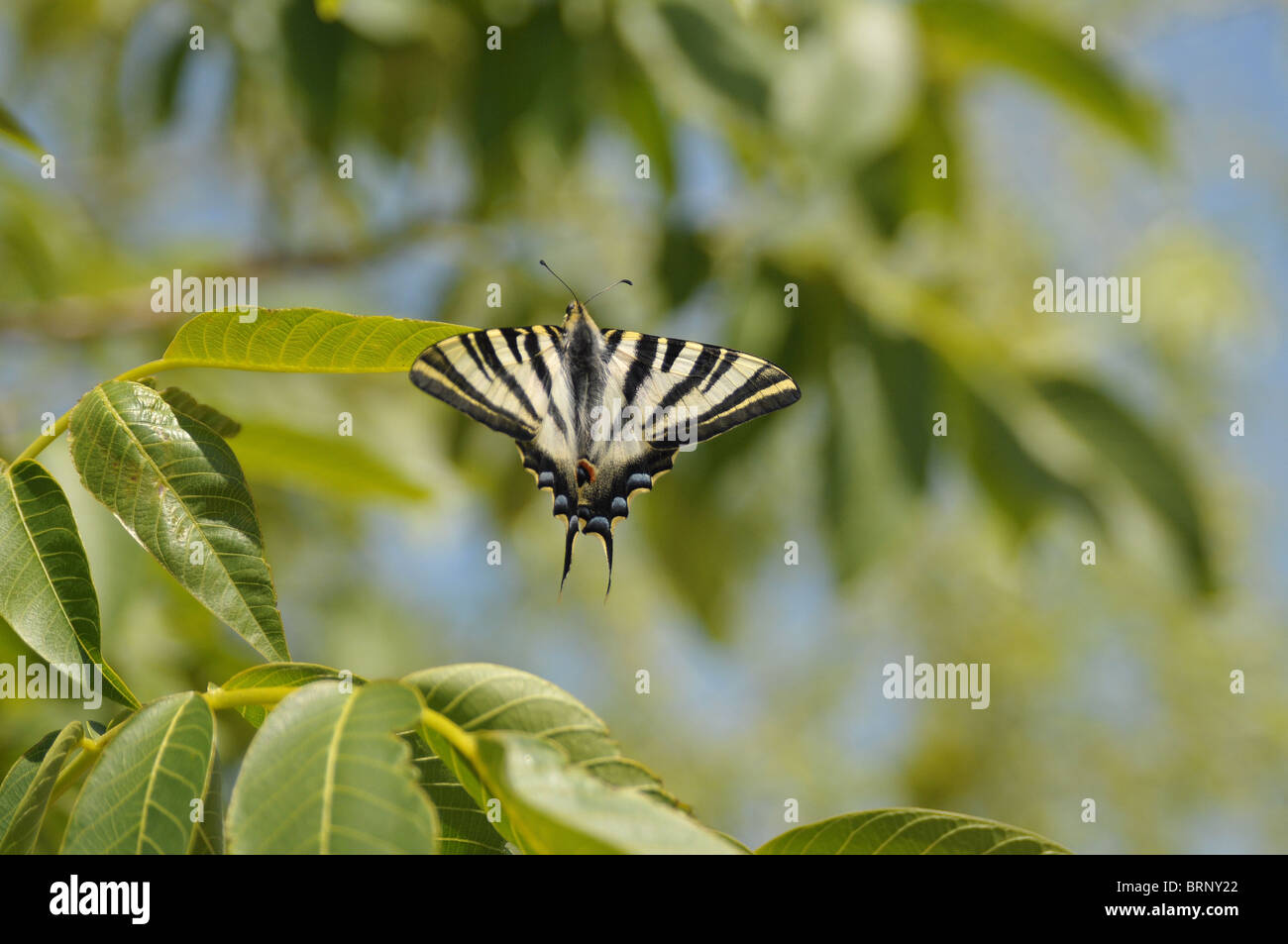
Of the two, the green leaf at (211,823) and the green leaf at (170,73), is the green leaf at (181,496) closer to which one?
the green leaf at (211,823)

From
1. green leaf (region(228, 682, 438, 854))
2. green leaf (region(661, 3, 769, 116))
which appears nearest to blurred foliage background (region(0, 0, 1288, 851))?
green leaf (region(661, 3, 769, 116))

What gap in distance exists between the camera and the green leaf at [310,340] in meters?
0.70

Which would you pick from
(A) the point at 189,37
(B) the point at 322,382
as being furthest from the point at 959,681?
(A) the point at 189,37

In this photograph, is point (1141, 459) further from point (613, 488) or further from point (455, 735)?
point (455, 735)

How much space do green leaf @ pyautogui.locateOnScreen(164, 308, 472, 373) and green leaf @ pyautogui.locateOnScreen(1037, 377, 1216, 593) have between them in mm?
1658

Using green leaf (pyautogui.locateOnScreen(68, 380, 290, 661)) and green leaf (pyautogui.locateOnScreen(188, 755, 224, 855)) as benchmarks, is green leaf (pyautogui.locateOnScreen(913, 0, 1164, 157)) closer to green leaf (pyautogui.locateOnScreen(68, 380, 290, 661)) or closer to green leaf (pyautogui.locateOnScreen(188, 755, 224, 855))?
green leaf (pyautogui.locateOnScreen(68, 380, 290, 661))

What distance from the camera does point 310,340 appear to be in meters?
0.71

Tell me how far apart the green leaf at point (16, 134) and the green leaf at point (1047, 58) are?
5.83 ft

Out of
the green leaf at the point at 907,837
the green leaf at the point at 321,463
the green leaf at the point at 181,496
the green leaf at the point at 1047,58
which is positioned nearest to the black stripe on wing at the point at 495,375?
the green leaf at the point at 181,496

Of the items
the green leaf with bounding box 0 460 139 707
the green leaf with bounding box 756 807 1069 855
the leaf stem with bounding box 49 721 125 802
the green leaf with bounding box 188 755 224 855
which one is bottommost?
the green leaf with bounding box 756 807 1069 855

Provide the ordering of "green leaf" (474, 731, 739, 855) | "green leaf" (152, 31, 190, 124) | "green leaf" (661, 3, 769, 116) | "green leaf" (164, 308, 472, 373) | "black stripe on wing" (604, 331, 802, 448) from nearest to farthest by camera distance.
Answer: "green leaf" (474, 731, 739, 855), "green leaf" (164, 308, 472, 373), "black stripe on wing" (604, 331, 802, 448), "green leaf" (661, 3, 769, 116), "green leaf" (152, 31, 190, 124)

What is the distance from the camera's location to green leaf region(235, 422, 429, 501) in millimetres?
1347

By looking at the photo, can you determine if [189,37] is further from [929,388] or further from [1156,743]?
[1156,743]

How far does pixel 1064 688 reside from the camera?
23.1ft
